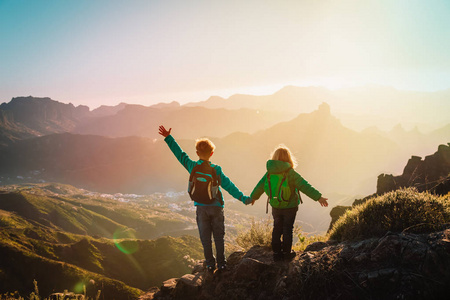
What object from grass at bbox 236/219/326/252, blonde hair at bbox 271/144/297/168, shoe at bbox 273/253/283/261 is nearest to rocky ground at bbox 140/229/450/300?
shoe at bbox 273/253/283/261

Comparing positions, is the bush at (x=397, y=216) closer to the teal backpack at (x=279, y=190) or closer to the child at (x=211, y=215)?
the teal backpack at (x=279, y=190)

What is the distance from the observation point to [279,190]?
5.17 m

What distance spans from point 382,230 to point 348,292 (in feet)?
6.18

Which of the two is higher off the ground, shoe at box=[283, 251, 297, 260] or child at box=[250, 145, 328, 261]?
child at box=[250, 145, 328, 261]

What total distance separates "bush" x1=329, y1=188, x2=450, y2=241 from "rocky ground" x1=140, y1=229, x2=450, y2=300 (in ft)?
1.60

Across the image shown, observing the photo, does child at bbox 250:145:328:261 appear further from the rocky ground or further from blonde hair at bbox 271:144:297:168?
the rocky ground

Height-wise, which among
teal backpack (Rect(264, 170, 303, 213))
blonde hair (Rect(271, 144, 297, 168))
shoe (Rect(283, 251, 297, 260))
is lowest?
shoe (Rect(283, 251, 297, 260))

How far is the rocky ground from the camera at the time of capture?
327 centimetres

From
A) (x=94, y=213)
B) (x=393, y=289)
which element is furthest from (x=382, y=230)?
(x=94, y=213)

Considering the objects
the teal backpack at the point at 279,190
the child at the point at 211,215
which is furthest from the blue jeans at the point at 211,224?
the teal backpack at the point at 279,190

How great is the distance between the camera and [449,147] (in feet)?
63.5

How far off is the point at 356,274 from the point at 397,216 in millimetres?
1865

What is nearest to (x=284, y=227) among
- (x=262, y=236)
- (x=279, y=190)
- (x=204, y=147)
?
(x=279, y=190)

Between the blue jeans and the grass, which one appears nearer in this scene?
the blue jeans
